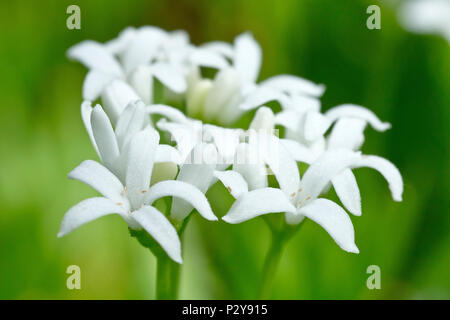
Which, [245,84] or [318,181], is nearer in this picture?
[318,181]

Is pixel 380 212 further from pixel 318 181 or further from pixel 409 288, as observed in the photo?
pixel 318 181

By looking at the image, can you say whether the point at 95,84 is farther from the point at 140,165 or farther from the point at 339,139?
the point at 339,139

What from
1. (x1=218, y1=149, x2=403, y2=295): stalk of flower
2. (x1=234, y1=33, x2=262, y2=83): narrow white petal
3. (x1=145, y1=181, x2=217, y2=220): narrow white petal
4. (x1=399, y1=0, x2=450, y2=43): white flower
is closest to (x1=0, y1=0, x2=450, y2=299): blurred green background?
(x1=399, y1=0, x2=450, y2=43): white flower

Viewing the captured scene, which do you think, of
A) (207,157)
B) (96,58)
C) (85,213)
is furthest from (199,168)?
(96,58)

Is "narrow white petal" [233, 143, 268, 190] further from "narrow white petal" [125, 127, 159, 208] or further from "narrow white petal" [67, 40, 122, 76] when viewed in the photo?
"narrow white petal" [67, 40, 122, 76]

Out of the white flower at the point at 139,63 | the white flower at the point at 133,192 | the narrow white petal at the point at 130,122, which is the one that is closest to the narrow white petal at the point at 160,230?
the white flower at the point at 133,192

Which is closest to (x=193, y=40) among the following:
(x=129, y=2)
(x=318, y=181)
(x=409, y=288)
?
(x=129, y=2)
